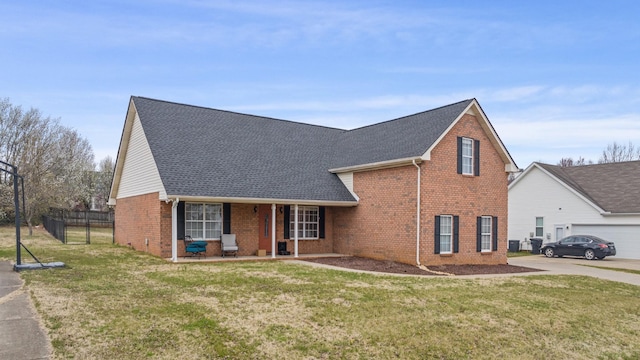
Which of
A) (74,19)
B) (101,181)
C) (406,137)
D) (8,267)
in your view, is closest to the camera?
(8,267)

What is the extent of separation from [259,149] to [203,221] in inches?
188

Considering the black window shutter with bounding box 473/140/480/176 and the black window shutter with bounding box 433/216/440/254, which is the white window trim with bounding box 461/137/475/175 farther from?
the black window shutter with bounding box 433/216/440/254

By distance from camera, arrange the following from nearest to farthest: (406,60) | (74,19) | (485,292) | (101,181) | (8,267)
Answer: (485,292) < (8,267) < (74,19) < (406,60) < (101,181)

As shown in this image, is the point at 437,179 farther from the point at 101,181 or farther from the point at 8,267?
the point at 101,181

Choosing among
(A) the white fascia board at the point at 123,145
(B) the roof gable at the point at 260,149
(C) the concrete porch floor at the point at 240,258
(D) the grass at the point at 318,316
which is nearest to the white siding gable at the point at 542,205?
(B) the roof gable at the point at 260,149

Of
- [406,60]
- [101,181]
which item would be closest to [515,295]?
[406,60]

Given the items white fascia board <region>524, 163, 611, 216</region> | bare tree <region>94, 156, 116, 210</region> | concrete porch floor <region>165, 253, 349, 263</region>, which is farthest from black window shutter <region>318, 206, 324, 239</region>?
bare tree <region>94, 156, 116, 210</region>

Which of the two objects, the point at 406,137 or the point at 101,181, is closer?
the point at 406,137

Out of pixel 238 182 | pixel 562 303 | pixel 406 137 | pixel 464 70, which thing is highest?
pixel 464 70

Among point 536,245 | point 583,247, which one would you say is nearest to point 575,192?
point 536,245

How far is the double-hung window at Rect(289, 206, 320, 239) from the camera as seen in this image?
20.1 metres

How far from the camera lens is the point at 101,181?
176ft

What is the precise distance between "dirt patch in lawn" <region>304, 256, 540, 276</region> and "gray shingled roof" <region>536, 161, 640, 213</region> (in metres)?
12.9

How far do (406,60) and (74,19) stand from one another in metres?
13.2
